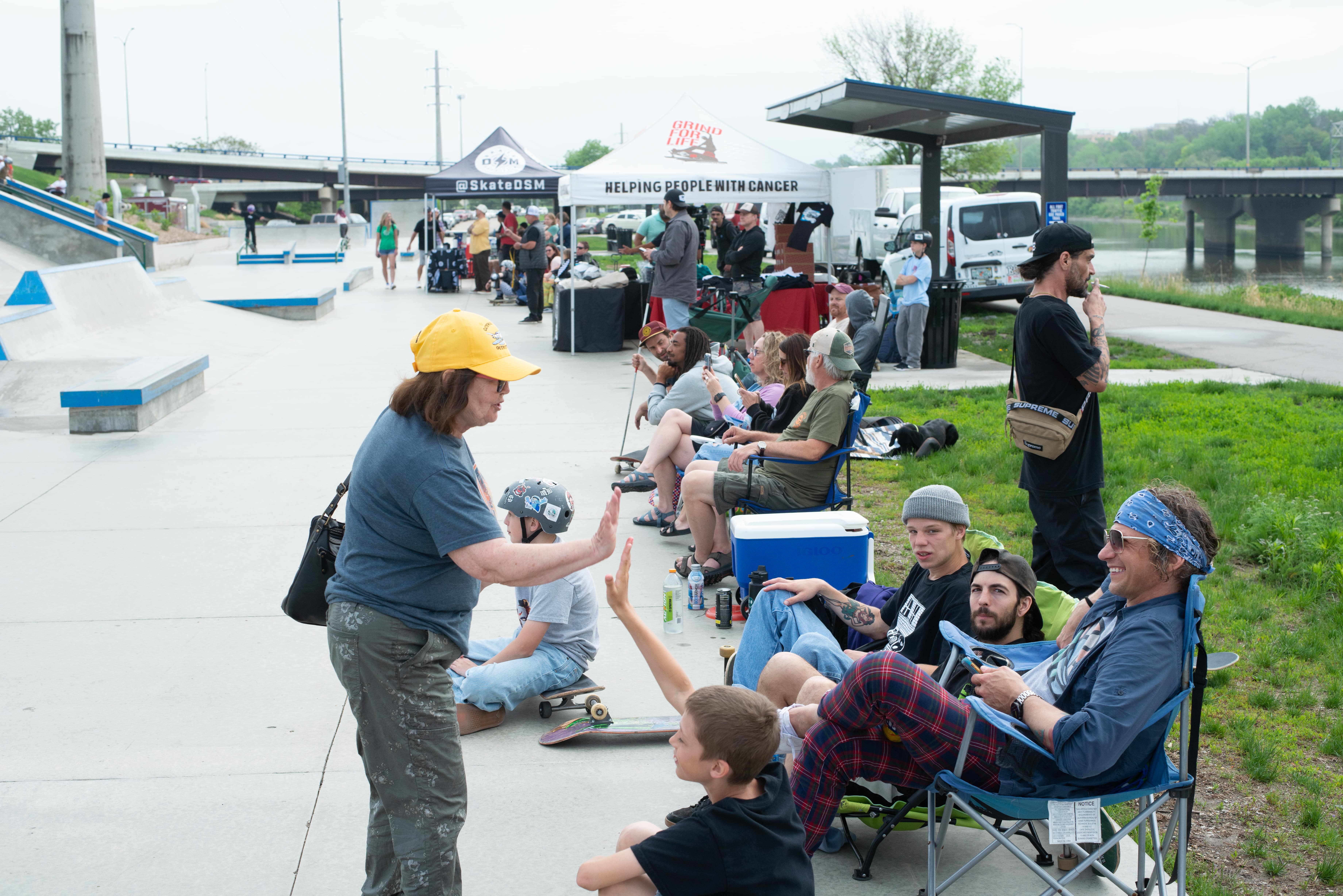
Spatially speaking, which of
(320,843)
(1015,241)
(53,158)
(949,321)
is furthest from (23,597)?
(53,158)

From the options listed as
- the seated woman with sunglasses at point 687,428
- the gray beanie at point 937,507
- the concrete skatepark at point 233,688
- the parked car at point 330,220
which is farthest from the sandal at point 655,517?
the parked car at point 330,220

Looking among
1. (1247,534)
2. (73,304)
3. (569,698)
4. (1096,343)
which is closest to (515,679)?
(569,698)

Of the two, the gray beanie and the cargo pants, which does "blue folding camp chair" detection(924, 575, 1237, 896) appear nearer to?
the gray beanie

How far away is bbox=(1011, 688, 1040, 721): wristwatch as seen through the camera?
2941 mm

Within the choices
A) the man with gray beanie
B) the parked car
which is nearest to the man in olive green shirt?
the man with gray beanie

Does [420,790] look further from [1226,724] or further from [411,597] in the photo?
[1226,724]

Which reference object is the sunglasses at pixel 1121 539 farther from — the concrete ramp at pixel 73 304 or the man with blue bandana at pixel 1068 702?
the concrete ramp at pixel 73 304

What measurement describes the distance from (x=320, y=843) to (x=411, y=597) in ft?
4.62

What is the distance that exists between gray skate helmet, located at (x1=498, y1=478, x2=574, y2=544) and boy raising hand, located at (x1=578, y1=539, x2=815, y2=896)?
4.81 feet

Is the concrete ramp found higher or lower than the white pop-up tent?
lower

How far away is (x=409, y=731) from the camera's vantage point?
8.89ft

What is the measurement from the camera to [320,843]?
358 centimetres

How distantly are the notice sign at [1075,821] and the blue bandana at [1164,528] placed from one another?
690mm

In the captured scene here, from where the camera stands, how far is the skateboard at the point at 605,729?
426cm
